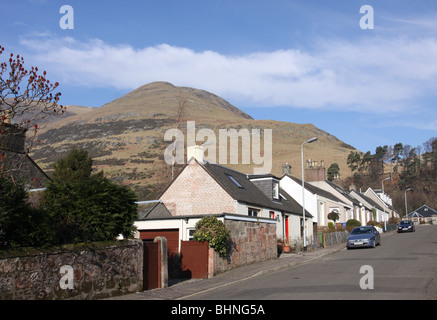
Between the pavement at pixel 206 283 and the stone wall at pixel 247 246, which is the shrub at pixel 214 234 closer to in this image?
the stone wall at pixel 247 246

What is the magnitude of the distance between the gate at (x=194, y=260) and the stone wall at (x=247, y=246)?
A: 27 cm

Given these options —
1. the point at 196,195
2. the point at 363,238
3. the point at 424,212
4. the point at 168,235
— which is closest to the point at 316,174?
the point at 363,238

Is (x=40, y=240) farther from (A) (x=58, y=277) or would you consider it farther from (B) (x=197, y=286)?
(B) (x=197, y=286)

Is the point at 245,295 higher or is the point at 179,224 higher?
the point at 179,224

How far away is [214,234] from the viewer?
17203 mm

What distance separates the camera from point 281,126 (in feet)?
601

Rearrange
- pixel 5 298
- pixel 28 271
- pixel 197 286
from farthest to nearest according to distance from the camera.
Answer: pixel 197 286 → pixel 28 271 → pixel 5 298

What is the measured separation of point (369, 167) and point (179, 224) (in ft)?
367

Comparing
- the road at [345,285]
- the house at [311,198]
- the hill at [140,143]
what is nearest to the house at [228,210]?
the road at [345,285]

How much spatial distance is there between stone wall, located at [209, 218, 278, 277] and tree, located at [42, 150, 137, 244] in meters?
5.55

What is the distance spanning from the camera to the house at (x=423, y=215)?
95.3 meters

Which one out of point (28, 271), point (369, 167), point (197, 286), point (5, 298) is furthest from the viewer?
point (369, 167)

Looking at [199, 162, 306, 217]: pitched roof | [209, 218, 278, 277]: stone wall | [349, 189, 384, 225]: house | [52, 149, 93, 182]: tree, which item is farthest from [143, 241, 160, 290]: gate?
[349, 189, 384, 225]: house

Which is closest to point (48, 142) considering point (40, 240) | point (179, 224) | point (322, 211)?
Result: point (322, 211)
